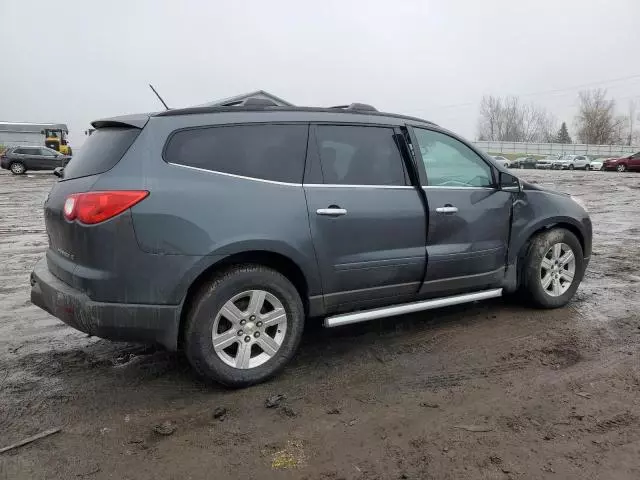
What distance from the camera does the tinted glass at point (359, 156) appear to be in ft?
12.6

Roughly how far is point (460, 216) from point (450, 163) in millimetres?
478

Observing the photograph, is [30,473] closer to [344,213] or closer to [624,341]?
[344,213]

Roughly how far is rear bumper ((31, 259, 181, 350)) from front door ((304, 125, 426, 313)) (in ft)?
3.54

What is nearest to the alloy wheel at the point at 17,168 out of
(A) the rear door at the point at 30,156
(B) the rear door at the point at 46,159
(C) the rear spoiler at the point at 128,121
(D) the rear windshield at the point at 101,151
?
(A) the rear door at the point at 30,156

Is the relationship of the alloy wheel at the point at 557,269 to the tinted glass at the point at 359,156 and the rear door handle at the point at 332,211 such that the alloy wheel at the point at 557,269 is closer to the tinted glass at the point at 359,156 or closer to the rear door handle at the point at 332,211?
the tinted glass at the point at 359,156

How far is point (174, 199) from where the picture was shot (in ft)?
10.5

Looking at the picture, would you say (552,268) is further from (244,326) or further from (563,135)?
(563,135)

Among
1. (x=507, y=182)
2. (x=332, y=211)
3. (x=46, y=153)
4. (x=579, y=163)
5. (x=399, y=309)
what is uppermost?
(x=46, y=153)

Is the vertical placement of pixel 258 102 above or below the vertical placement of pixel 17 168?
above

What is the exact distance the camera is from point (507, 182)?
4.66 metres

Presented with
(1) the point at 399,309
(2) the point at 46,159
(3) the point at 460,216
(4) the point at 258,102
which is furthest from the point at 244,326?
(2) the point at 46,159

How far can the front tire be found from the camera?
3299 millimetres

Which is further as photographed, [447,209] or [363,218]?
[447,209]

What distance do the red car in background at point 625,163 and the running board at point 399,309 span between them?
4150cm
